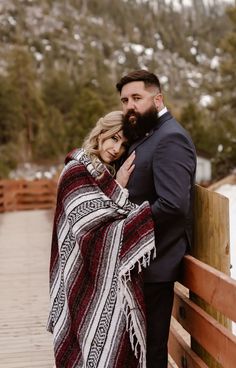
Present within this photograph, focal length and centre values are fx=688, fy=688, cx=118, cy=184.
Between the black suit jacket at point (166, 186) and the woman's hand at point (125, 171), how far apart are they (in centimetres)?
2

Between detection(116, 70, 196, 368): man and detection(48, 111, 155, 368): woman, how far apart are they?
8 cm

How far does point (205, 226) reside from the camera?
3.30 m

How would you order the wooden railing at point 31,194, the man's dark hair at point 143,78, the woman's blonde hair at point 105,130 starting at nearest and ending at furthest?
1. the man's dark hair at point 143,78
2. the woman's blonde hair at point 105,130
3. the wooden railing at point 31,194

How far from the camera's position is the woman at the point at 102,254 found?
10.1 feet

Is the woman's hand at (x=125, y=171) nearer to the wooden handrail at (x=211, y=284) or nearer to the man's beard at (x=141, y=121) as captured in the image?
the man's beard at (x=141, y=121)

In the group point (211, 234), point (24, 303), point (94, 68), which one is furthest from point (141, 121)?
point (94, 68)

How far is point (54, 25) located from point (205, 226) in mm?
164960

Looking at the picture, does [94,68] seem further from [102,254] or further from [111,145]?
[102,254]

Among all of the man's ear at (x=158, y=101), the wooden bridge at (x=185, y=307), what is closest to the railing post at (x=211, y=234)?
the wooden bridge at (x=185, y=307)

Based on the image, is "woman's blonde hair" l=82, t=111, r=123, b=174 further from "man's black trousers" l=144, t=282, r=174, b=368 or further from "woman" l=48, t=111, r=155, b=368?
"man's black trousers" l=144, t=282, r=174, b=368

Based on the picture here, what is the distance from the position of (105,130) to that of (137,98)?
26 cm

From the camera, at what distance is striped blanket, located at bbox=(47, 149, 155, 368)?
307 centimetres

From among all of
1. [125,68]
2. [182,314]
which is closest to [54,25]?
[125,68]

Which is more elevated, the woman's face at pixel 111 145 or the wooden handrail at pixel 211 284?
the woman's face at pixel 111 145
